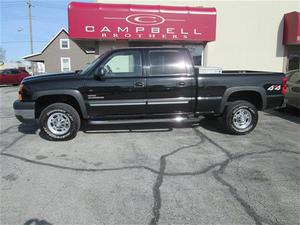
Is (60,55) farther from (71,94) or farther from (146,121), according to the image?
(146,121)

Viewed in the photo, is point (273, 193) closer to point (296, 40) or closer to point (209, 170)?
point (209, 170)

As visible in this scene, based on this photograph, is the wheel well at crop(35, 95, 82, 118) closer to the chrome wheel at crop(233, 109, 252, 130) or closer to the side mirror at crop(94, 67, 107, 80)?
the side mirror at crop(94, 67, 107, 80)

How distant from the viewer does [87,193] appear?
12.6ft

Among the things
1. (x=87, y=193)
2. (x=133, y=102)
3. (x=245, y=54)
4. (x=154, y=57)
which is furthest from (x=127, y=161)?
(x=245, y=54)

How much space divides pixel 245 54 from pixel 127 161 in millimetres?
11112

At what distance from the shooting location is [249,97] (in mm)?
7078

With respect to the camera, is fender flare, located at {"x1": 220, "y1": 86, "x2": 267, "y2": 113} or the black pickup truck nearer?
the black pickup truck

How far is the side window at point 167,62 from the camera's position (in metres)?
6.42

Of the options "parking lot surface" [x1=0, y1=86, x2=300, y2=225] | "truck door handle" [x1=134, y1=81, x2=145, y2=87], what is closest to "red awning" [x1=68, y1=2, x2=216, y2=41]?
"parking lot surface" [x1=0, y1=86, x2=300, y2=225]

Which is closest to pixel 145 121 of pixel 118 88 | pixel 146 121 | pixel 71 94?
pixel 146 121

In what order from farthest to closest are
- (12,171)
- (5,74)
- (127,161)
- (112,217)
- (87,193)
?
(5,74) < (127,161) < (12,171) < (87,193) < (112,217)

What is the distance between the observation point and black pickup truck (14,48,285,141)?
614cm

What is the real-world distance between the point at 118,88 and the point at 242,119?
2.92m

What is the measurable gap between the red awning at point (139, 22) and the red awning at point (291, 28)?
4.02 m
